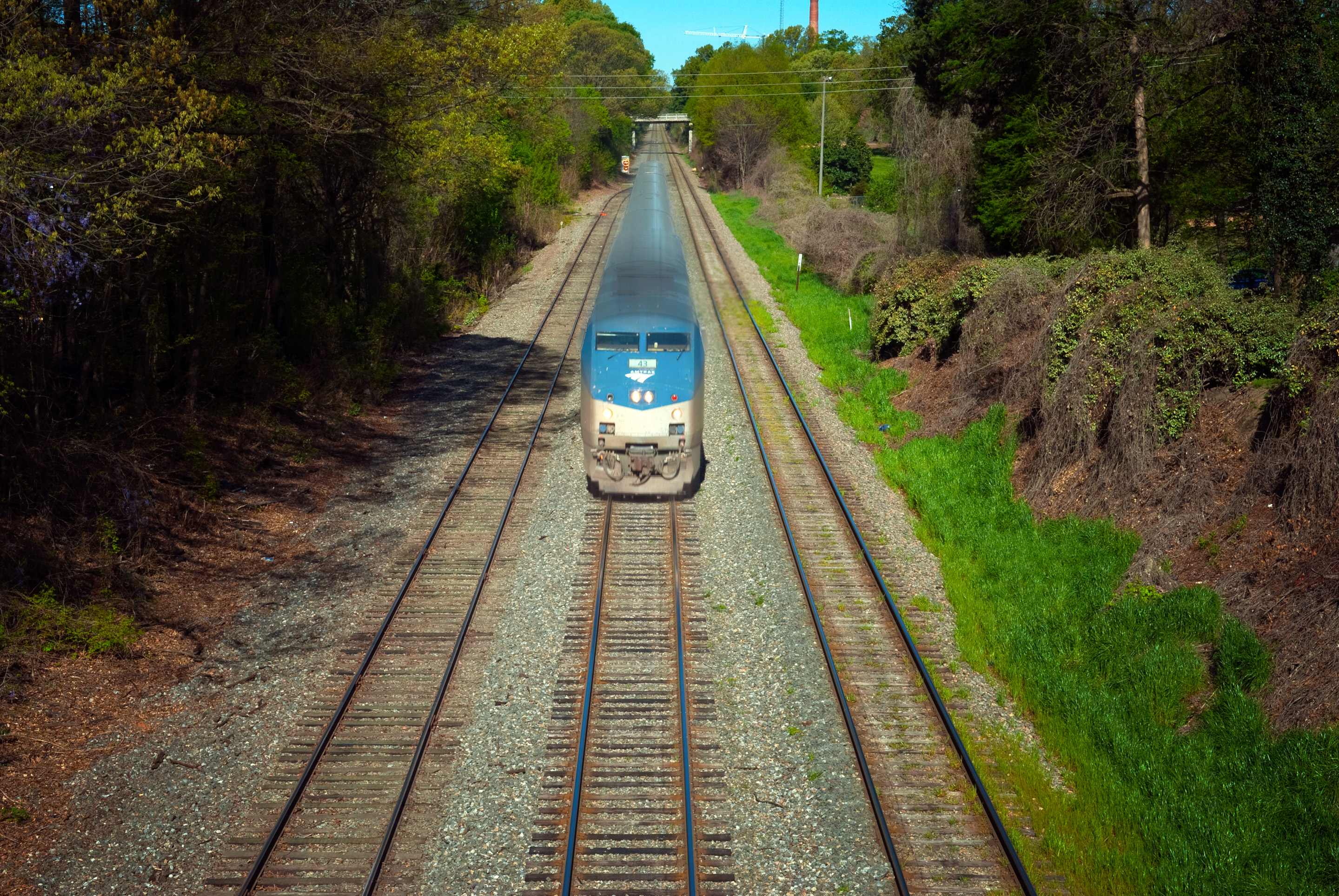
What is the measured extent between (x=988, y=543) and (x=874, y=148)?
279 feet

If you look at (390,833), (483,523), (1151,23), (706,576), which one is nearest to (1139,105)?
(1151,23)

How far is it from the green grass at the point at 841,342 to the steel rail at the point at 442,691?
669 centimetres

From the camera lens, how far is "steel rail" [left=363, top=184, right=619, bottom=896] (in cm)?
751

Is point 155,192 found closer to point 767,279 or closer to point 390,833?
point 390,833

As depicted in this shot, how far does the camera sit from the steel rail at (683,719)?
24.5 ft

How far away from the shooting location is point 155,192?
11.8 metres

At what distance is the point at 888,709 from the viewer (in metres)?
9.75

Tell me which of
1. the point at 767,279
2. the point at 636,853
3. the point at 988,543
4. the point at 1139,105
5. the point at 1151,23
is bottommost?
the point at 636,853

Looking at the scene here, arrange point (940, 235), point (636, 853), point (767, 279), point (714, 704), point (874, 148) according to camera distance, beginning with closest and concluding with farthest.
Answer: point (636, 853) → point (714, 704) → point (940, 235) → point (767, 279) → point (874, 148)

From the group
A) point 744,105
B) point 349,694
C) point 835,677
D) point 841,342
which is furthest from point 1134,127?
point 744,105

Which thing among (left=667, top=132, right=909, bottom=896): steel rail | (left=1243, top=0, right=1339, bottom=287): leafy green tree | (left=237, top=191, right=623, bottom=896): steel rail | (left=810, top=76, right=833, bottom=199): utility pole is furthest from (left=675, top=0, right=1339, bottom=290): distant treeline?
(left=810, top=76, right=833, bottom=199): utility pole

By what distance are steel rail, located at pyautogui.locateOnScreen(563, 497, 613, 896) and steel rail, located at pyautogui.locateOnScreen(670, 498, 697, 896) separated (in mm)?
924

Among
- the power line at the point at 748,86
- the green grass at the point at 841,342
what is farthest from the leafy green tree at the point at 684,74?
the green grass at the point at 841,342

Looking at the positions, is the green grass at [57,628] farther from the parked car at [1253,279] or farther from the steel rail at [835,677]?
the parked car at [1253,279]
